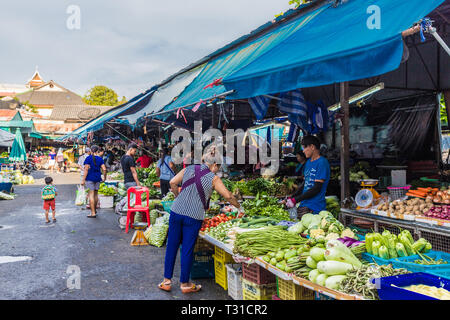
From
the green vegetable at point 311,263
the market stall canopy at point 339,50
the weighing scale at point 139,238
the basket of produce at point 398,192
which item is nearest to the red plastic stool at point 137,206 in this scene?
the weighing scale at point 139,238

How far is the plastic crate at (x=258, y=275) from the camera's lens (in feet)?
14.0

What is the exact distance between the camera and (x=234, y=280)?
4809 mm

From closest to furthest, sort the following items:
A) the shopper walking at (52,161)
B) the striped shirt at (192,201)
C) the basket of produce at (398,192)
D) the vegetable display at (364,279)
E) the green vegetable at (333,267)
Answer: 1. the vegetable display at (364,279)
2. the green vegetable at (333,267)
3. the striped shirt at (192,201)
4. the basket of produce at (398,192)
5. the shopper walking at (52,161)

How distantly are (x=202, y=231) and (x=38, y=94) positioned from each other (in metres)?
92.0

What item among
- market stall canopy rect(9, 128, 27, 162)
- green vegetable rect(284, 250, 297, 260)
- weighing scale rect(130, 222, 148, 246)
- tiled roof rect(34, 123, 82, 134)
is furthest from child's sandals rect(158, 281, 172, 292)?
tiled roof rect(34, 123, 82, 134)

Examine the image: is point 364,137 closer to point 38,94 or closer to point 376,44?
point 376,44

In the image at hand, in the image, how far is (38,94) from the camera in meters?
85.6

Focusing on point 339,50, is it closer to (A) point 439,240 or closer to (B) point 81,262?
(A) point 439,240

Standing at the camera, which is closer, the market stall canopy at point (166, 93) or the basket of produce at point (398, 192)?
the basket of produce at point (398, 192)

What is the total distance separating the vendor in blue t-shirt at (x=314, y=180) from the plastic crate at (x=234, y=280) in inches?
54.7

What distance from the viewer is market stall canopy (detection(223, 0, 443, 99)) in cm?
335

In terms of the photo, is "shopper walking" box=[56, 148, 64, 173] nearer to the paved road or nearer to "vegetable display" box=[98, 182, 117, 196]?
"vegetable display" box=[98, 182, 117, 196]

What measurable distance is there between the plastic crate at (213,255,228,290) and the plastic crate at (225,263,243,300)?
261 mm

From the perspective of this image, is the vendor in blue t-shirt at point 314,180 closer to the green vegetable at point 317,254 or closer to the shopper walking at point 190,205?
the shopper walking at point 190,205
